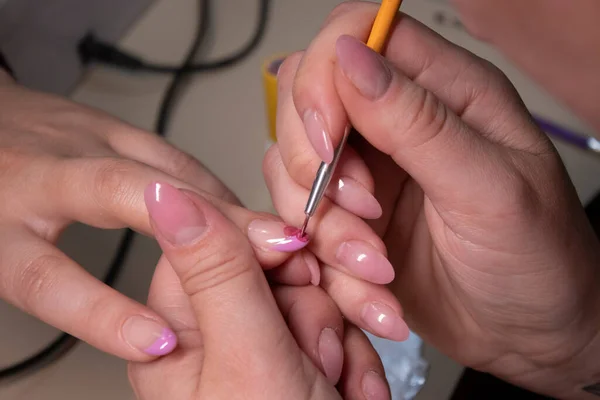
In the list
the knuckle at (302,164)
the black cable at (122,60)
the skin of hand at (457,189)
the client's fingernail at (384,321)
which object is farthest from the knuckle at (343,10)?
the black cable at (122,60)

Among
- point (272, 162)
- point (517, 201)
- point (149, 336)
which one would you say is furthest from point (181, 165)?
point (517, 201)

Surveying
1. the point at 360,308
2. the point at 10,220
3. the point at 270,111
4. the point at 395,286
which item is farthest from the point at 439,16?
the point at 10,220

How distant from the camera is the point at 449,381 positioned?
2.00ft

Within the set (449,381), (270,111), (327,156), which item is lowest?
(449,381)

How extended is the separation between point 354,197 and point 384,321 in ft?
0.33

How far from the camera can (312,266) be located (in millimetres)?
504

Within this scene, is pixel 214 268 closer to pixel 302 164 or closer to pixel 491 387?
pixel 302 164

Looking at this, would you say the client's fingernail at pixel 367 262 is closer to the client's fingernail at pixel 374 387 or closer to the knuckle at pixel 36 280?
the client's fingernail at pixel 374 387

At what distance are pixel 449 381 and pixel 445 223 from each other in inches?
7.8

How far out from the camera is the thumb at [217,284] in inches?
14.9

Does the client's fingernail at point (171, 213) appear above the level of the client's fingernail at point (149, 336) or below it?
above

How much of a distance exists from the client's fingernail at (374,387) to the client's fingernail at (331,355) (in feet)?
0.07

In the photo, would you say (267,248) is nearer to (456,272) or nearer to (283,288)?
(283,288)

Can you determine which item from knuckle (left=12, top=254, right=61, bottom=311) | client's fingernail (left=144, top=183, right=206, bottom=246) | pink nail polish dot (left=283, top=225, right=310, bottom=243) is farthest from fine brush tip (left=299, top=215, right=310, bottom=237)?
knuckle (left=12, top=254, right=61, bottom=311)
